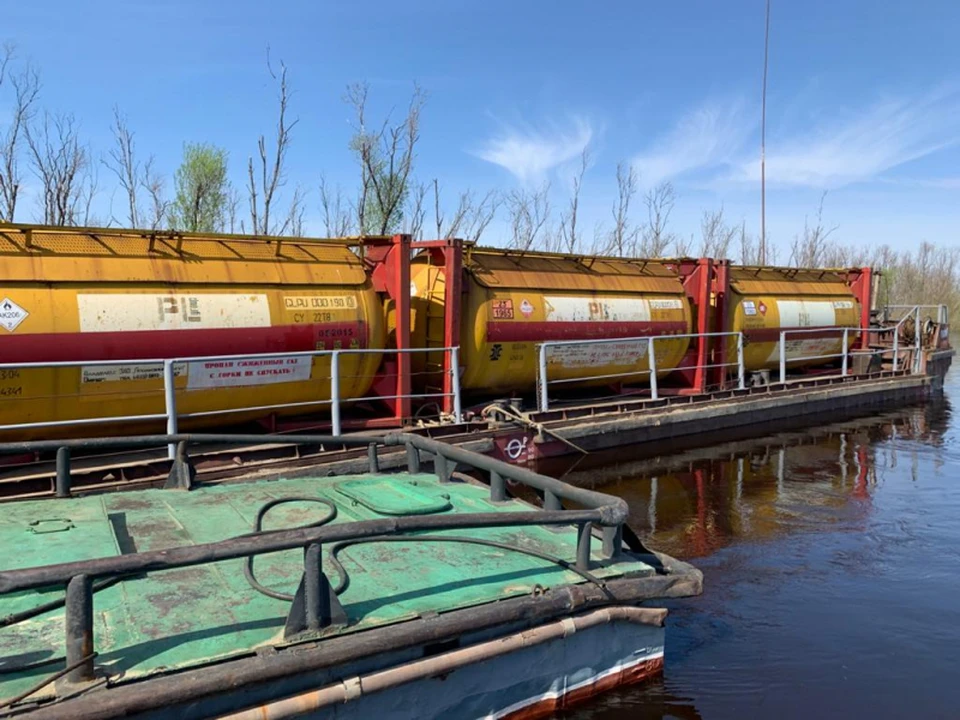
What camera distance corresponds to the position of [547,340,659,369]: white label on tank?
12.3 meters

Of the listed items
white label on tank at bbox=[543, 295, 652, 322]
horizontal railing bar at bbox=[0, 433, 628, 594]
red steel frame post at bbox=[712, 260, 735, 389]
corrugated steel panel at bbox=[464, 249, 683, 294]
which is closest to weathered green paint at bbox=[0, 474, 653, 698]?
horizontal railing bar at bbox=[0, 433, 628, 594]

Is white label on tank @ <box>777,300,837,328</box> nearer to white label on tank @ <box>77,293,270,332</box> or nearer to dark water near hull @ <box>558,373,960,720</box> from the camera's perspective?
dark water near hull @ <box>558,373,960,720</box>

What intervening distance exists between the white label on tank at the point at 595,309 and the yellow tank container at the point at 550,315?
0.02 m

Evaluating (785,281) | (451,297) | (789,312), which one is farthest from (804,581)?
(785,281)

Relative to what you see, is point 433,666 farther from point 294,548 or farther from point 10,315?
point 10,315

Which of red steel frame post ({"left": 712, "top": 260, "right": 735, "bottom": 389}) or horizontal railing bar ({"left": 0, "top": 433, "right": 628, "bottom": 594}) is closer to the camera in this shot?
horizontal railing bar ({"left": 0, "top": 433, "right": 628, "bottom": 594})

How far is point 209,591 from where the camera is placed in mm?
3592

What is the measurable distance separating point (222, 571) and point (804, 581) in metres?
5.55

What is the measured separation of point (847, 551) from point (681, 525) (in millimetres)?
1809

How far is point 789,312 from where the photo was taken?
56.2 feet

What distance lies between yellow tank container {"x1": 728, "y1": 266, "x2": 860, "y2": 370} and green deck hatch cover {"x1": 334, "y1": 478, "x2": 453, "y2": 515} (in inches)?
469

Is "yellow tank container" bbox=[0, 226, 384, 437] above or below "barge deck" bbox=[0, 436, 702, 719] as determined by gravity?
above

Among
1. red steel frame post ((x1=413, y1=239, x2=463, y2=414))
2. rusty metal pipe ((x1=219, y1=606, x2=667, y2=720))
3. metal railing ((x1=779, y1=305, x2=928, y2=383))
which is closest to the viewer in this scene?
rusty metal pipe ((x1=219, y1=606, x2=667, y2=720))

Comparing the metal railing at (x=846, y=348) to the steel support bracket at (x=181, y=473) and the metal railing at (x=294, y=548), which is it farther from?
the steel support bracket at (x=181, y=473)
